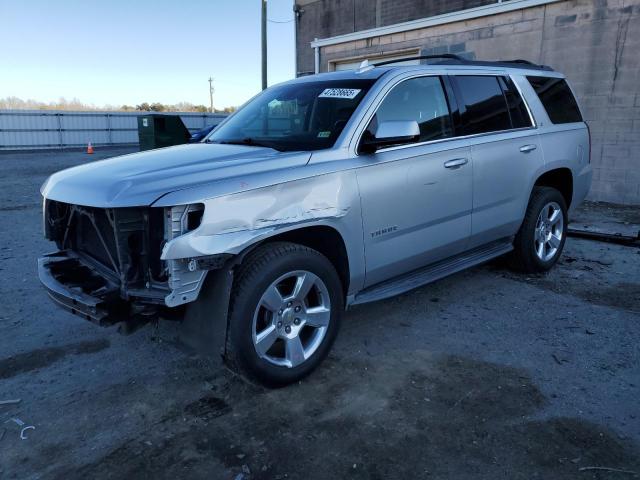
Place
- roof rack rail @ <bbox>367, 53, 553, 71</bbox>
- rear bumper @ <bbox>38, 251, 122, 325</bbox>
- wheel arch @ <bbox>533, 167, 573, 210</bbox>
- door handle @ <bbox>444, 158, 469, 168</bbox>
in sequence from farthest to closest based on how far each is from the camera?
wheel arch @ <bbox>533, 167, 573, 210</bbox>, roof rack rail @ <bbox>367, 53, 553, 71</bbox>, door handle @ <bbox>444, 158, 469, 168</bbox>, rear bumper @ <bbox>38, 251, 122, 325</bbox>

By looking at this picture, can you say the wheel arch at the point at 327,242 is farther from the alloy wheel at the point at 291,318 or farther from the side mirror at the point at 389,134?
the side mirror at the point at 389,134

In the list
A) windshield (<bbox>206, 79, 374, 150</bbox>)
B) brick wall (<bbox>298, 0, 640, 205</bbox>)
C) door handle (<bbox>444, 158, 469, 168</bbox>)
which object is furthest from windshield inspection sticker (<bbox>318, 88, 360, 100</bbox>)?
brick wall (<bbox>298, 0, 640, 205</bbox>)

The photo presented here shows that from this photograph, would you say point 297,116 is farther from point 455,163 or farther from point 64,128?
point 64,128

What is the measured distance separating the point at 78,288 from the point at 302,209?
1385mm

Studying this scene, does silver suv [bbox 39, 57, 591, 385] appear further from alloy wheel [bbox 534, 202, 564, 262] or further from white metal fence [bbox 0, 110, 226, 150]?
white metal fence [bbox 0, 110, 226, 150]

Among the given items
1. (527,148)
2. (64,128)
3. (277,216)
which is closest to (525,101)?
(527,148)

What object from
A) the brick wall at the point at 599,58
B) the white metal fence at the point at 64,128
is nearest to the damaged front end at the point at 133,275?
the brick wall at the point at 599,58

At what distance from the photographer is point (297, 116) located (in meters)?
4.02

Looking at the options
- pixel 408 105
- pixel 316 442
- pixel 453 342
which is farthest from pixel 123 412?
pixel 408 105

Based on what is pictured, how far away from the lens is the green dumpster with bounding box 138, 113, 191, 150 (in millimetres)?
15555

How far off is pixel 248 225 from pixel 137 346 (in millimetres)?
1632

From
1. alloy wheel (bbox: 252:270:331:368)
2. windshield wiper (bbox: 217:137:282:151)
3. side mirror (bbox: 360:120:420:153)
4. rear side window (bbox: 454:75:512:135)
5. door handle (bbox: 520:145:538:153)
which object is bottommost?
Answer: alloy wheel (bbox: 252:270:331:368)

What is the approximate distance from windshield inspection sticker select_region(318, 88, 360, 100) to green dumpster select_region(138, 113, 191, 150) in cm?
1250

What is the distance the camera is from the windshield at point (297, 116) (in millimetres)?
3646
